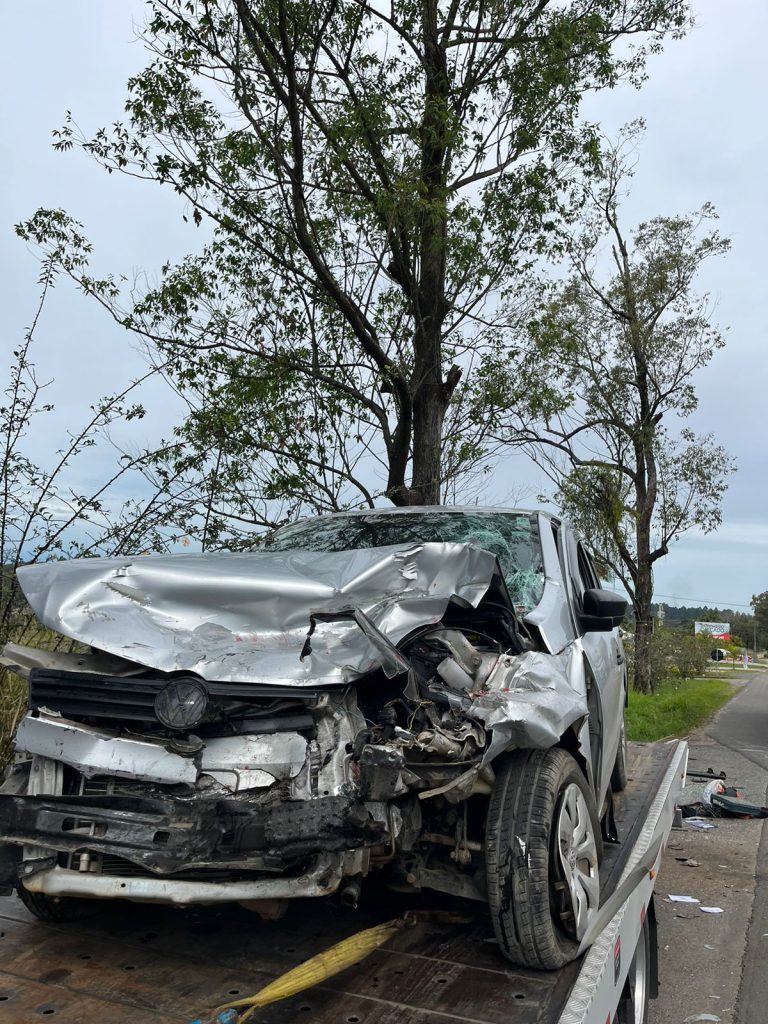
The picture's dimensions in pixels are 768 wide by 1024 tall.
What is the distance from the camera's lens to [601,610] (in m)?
3.96

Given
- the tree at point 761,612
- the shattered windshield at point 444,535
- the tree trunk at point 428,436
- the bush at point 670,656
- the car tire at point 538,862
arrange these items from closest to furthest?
the car tire at point 538,862
the shattered windshield at point 444,535
the tree trunk at point 428,436
the bush at point 670,656
the tree at point 761,612

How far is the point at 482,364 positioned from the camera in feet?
36.5

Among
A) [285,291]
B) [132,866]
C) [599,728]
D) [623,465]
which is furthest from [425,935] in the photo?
[623,465]

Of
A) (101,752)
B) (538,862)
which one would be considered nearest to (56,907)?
(101,752)

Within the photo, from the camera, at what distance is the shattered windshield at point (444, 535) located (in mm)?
4207

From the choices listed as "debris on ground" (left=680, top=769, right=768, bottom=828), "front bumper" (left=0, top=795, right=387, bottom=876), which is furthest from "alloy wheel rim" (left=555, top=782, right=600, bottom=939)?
"debris on ground" (left=680, top=769, right=768, bottom=828)

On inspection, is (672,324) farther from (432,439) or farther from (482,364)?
(432,439)

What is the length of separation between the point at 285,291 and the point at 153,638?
317 inches

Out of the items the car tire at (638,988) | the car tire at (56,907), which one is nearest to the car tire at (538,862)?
the car tire at (638,988)

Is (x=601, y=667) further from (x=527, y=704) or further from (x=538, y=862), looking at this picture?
(x=538, y=862)

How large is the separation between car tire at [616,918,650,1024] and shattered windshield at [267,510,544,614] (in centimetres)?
148

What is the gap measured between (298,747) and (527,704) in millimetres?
759

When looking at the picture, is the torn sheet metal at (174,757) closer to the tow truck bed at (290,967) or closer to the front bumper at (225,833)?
the front bumper at (225,833)

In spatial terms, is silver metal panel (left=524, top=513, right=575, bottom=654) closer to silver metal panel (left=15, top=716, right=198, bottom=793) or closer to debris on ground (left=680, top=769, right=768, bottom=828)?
silver metal panel (left=15, top=716, right=198, bottom=793)
